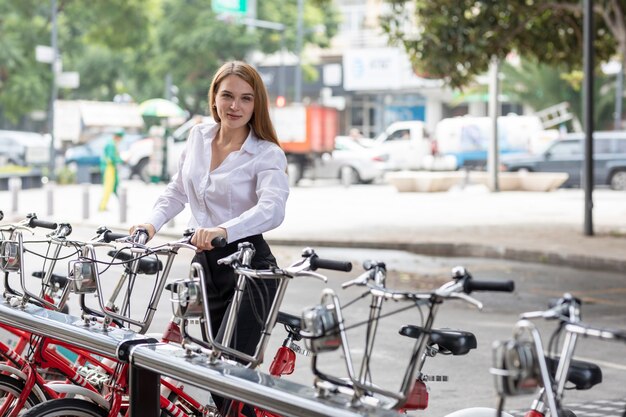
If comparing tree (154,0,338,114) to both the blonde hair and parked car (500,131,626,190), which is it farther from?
the blonde hair

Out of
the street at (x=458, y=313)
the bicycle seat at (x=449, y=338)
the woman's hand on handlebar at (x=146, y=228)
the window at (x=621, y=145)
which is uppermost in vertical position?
the window at (x=621, y=145)

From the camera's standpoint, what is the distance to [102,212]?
2570 centimetres

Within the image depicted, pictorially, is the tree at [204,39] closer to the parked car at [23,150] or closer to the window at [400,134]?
the parked car at [23,150]

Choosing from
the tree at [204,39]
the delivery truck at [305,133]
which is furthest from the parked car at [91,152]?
the tree at [204,39]

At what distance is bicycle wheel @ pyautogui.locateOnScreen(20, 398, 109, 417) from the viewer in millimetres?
4391

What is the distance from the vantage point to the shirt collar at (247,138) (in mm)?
5121

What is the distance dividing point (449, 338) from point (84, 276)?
4.64 ft

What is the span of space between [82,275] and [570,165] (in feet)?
113

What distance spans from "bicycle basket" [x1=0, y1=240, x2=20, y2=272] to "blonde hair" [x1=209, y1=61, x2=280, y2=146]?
1072 millimetres

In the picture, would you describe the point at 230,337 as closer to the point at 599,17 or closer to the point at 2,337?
the point at 2,337

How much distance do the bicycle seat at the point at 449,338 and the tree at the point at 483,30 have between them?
614 inches

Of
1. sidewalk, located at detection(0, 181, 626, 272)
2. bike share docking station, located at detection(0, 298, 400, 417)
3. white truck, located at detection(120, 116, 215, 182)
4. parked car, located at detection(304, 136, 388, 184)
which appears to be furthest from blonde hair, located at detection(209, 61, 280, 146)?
parked car, located at detection(304, 136, 388, 184)

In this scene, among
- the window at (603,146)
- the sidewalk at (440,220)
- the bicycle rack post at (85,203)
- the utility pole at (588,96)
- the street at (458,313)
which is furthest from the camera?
the window at (603,146)

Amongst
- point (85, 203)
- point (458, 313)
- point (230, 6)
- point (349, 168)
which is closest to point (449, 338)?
point (458, 313)
